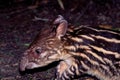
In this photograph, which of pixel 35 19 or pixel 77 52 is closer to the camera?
pixel 77 52

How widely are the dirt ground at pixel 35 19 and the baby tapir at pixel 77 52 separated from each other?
784mm

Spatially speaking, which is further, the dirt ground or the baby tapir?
the dirt ground

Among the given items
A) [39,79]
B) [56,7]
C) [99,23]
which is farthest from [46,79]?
[56,7]

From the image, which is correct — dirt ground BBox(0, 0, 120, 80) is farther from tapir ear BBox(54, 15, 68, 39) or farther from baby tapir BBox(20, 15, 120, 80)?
tapir ear BBox(54, 15, 68, 39)

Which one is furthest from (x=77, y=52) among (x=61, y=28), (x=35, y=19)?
(x=35, y=19)

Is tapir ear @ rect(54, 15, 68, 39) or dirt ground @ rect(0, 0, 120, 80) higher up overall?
tapir ear @ rect(54, 15, 68, 39)

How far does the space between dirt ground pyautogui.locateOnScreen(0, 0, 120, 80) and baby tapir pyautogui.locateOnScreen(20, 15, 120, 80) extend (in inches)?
30.9

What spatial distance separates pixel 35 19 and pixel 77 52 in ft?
10.1

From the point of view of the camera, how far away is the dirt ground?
629 cm

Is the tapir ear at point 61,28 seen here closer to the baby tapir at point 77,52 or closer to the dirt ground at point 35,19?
the baby tapir at point 77,52

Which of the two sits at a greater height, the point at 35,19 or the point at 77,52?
the point at 77,52

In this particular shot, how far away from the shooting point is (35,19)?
7.80 m

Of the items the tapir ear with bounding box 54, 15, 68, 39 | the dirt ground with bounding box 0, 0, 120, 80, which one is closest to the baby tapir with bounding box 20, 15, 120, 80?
the tapir ear with bounding box 54, 15, 68, 39

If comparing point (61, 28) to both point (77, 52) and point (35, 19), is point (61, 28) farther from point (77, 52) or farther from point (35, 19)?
point (35, 19)
